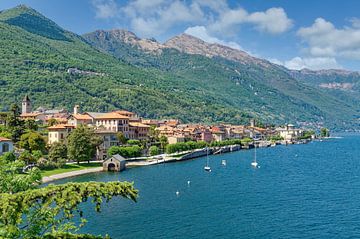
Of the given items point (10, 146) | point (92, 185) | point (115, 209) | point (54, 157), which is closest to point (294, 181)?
point (115, 209)

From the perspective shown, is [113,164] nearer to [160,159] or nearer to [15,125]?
[160,159]

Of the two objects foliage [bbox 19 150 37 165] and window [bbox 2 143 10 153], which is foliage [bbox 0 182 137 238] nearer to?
foliage [bbox 19 150 37 165]

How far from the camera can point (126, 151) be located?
127m

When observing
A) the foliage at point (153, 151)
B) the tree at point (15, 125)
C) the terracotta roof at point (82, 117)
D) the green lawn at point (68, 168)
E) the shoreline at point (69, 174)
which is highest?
the terracotta roof at point (82, 117)

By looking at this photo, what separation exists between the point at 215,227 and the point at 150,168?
62327 mm

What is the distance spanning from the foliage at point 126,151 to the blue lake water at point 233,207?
1742 cm

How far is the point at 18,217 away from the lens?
53.7ft

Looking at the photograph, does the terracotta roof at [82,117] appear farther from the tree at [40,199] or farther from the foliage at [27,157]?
the tree at [40,199]

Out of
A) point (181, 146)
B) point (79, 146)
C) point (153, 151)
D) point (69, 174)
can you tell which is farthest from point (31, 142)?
point (181, 146)

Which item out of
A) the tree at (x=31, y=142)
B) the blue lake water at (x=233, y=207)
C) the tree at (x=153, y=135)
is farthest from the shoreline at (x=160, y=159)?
the tree at (x=31, y=142)

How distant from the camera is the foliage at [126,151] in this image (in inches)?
4845

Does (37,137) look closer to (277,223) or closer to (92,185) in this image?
(277,223)

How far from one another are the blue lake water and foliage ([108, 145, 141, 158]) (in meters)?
17.4

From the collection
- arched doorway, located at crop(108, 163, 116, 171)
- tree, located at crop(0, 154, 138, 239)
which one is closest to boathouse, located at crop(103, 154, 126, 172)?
Answer: arched doorway, located at crop(108, 163, 116, 171)
